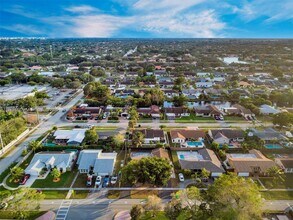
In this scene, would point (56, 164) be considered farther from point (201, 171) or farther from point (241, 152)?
point (241, 152)

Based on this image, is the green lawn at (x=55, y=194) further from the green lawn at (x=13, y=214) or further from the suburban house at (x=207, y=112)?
the suburban house at (x=207, y=112)

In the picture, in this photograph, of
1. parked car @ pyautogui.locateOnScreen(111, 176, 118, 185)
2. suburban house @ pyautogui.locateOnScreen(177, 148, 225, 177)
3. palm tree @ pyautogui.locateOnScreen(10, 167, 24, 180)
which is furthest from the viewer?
suburban house @ pyautogui.locateOnScreen(177, 148, 225, 177)

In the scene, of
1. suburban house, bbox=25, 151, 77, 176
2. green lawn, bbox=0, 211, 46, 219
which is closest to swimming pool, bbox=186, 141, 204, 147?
suburban house, bbox=25, 151, 77, 176

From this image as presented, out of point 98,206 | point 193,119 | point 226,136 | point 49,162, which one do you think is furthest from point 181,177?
point 193,119

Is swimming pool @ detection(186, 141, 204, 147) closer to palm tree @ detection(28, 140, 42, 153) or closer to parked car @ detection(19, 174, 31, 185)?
parked car @ detection(19, 174, 31, 185)

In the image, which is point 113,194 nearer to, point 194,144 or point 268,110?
point 194,144

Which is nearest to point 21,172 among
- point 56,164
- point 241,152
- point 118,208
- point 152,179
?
point 56,164

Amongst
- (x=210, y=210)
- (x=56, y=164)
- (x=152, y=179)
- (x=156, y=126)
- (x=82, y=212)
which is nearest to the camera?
(x=210, y=210)
